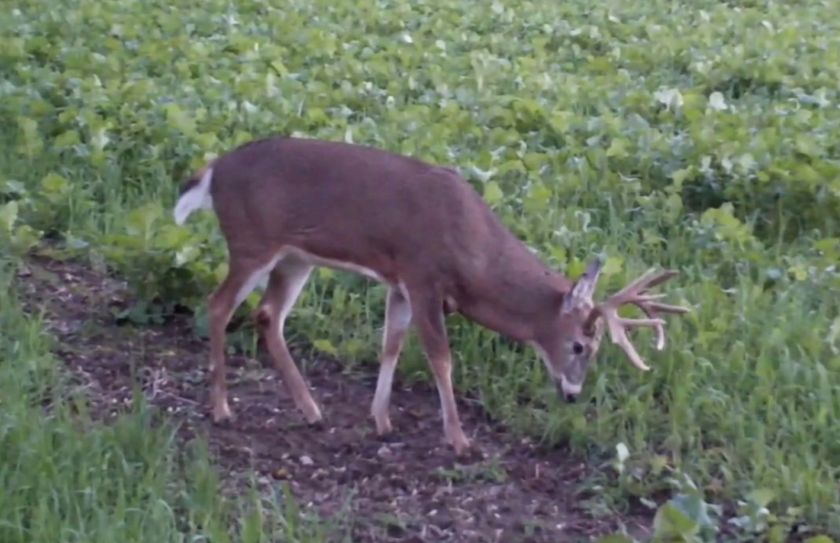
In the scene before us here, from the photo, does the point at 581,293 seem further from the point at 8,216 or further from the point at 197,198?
the point at 8,216

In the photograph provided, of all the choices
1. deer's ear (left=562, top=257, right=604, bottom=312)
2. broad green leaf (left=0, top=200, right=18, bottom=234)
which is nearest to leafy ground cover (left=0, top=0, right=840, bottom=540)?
broad green leaf (left=0, top=200, right=18, bottom=234)

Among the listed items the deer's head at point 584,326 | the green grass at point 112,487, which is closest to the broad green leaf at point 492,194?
the deer's head at point 584,326

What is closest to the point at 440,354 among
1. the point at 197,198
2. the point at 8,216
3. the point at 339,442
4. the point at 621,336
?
the point at 339,442

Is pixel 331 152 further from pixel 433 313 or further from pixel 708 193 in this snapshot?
pixel 708 193

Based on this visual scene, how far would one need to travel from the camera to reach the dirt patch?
15.0ft

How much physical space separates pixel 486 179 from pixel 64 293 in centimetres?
193

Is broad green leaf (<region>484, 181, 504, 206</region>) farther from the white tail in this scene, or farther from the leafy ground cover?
the white tail

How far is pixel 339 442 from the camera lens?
5.12m

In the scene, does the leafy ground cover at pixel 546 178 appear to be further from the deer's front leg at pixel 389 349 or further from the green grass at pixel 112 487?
the deer's front leg at pixel 389 349

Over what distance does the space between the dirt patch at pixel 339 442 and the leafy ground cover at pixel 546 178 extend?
0.11 m

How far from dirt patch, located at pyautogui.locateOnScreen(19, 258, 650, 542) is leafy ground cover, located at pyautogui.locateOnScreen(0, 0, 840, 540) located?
11 cm

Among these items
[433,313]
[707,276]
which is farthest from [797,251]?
[433,313]

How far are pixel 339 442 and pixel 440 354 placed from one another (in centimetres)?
45

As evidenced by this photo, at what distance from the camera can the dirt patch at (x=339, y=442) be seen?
4.59 m
